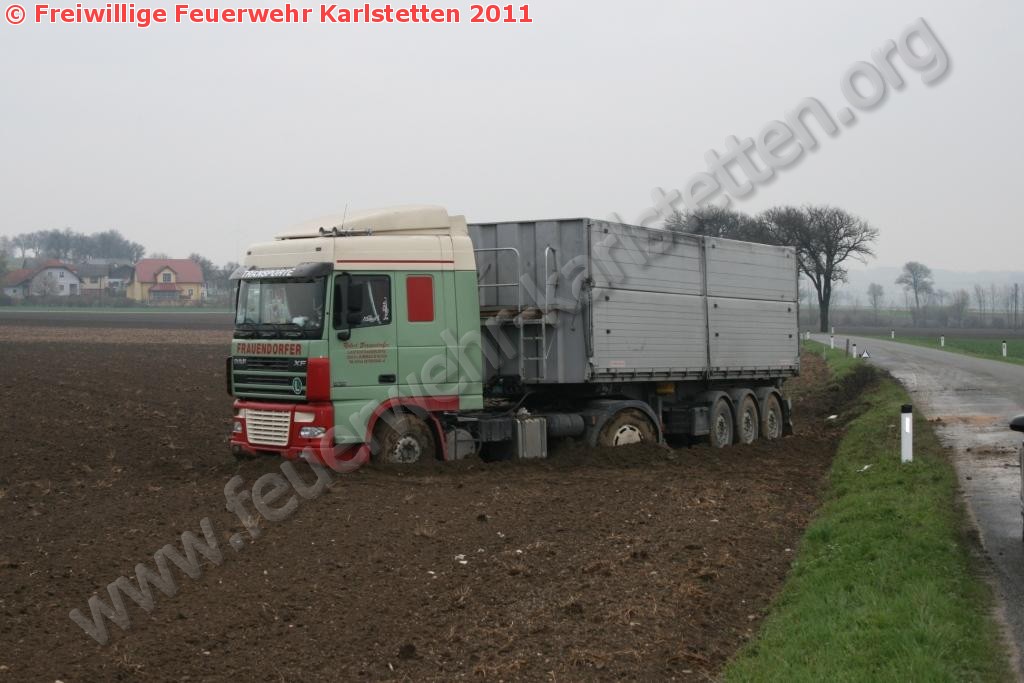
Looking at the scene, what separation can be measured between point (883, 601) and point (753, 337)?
11.8 m

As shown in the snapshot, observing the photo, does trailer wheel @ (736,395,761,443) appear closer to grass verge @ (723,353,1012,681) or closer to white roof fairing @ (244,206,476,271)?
grass verge @ (723,353,1012,681)

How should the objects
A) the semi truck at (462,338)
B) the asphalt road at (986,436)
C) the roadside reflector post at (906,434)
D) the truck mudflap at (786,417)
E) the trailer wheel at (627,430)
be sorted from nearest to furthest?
the asphalt road at (986,436), the semi truck at (462,338), the roadside reflector post at (906,434), the trailer wheel at (627,430), the truck mudflap at (786,417)

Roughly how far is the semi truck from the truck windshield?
0.07 ft

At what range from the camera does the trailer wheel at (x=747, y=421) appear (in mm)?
19172

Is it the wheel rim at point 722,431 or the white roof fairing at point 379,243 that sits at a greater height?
the white roof fairing at point 379,243

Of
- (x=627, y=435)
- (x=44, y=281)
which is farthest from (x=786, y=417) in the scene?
(x=44, y=281)

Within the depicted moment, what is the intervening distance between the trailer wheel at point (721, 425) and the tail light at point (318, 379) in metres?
7.44

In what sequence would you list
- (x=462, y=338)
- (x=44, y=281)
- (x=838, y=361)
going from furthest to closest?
1. (x=44, y=281)
2. (x=838, y=361)
3. (x=462, y=338)

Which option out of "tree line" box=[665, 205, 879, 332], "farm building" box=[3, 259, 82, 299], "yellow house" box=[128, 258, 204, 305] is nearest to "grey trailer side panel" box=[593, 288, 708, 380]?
"tree line" box=[665, 205, 879, 332]

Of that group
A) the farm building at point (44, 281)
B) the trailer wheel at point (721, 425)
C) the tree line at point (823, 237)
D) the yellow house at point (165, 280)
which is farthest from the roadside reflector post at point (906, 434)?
the yellow house at point (165, 280)

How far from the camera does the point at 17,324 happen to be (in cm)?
6019

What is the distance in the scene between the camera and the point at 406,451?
1398 cm

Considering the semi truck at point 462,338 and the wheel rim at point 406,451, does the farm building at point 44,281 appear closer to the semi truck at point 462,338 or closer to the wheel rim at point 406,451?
the semi truck at point 462,338

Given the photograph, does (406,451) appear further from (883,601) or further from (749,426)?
(749,426)
